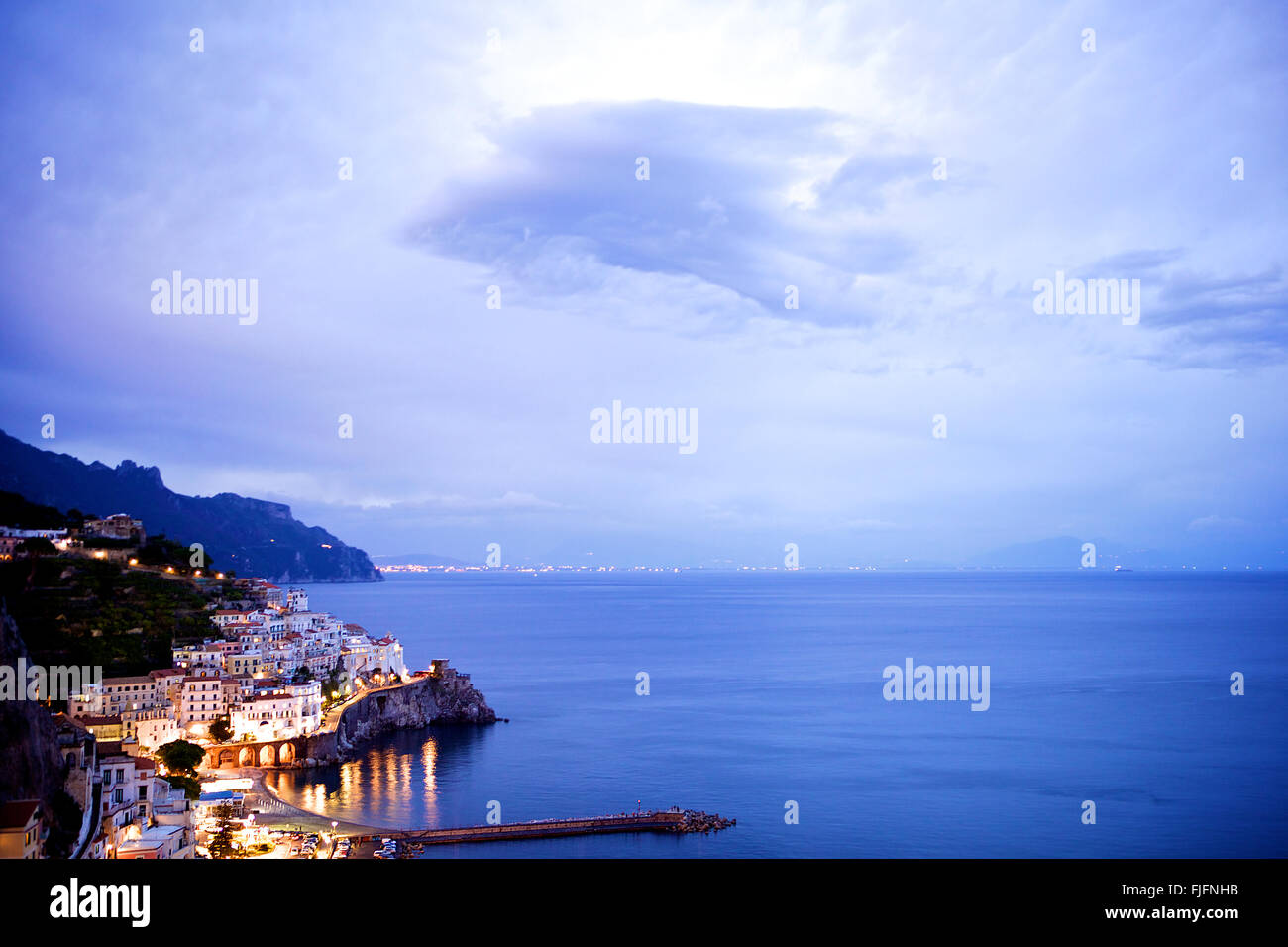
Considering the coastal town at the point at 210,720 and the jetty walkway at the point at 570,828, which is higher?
the coastal town at the point at 210,720

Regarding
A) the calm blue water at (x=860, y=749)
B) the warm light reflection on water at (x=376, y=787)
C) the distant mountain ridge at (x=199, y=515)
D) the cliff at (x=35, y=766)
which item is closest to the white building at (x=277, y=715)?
the warm light reflection on water at (x=376, y=787)

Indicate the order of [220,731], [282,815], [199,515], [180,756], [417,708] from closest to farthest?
[282,815], [180,756], [220,731], [417,708], [199,515]

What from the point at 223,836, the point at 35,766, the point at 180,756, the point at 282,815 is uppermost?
the point at 35,766

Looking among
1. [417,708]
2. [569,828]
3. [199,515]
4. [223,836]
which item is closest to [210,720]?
[417,708]

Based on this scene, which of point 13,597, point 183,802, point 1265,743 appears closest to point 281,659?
point 13,597

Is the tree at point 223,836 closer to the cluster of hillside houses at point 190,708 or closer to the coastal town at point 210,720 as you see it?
the coastal town at point 210,720

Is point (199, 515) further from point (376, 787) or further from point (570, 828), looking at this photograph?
point (570, 828)

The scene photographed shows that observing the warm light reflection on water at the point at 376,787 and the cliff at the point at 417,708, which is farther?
the cliff at the point at 417,708
